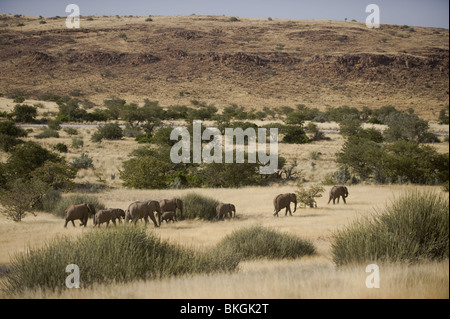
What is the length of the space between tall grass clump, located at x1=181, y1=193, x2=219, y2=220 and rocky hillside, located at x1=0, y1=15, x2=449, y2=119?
14693 mm

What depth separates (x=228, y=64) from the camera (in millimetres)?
62000

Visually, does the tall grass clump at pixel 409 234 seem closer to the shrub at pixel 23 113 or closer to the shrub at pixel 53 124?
the shrub at pixel 23 113

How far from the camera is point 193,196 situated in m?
18.0

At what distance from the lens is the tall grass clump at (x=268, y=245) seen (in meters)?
10.6

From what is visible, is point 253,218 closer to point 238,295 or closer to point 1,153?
point 238,295

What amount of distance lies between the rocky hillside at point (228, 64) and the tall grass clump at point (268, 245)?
66.6ft

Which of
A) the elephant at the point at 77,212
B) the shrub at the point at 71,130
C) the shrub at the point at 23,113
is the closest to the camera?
the elephant at the point at 77,212

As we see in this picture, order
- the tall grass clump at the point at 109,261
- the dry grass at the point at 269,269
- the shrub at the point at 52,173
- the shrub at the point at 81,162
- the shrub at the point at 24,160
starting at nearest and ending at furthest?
the dry grass at the point at 269,269, the tall grass clump at the point at 109,261, the shrub at the point at 52,173, the shrub at the point at 24,160, the shrub at the point at 81,162

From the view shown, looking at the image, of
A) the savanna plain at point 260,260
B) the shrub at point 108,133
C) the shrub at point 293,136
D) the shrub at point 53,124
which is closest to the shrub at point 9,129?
the savanna plain at point 260,260

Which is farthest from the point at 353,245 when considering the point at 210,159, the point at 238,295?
the point at 210,159

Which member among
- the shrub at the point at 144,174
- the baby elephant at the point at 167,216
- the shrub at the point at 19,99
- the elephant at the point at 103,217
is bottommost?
the shrub at the point at 144,174

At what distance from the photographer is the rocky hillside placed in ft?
113

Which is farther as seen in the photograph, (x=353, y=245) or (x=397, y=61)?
(x=397, y=61)
